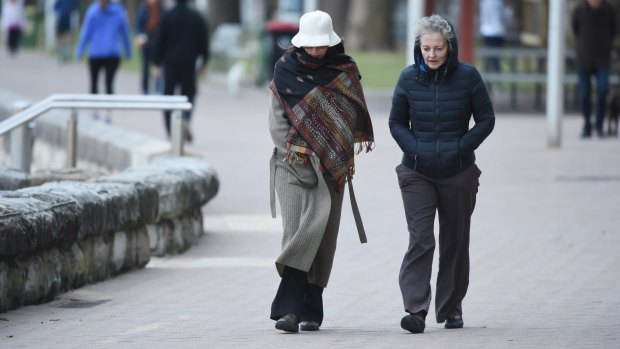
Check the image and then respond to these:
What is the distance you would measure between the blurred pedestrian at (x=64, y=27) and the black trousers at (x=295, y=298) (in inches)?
1185

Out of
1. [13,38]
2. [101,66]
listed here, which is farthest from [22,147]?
[13,38]

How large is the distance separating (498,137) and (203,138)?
12.3 ft

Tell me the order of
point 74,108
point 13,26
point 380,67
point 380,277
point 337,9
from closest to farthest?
point 380,277
point 74,108
point 380,67
point 13,26
point 337,9

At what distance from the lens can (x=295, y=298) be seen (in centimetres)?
779

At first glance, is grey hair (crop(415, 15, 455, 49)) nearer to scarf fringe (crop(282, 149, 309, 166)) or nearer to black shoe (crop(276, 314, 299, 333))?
scarf fringe (crop(282, 149, 309, 166))

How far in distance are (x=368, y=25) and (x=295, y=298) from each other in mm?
32969

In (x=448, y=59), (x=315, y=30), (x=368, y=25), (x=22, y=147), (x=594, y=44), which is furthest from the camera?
(x=368, y=25)

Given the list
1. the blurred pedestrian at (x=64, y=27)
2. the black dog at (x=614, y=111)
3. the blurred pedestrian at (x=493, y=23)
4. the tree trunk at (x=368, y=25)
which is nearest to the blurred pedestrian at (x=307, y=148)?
the black dog at (x=614, y=111)

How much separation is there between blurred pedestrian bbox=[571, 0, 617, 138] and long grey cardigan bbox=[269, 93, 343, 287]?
1124cm

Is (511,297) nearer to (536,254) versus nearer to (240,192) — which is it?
(536,254)

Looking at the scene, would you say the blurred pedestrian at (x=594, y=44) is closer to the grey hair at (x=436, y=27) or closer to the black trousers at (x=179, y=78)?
the black trousers at (x=179, y=78)

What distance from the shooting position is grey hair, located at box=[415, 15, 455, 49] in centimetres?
760

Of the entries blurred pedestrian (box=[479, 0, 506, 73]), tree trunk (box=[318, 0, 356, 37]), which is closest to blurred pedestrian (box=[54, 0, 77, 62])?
tree trunk (box=[318, 0, 356, 37])

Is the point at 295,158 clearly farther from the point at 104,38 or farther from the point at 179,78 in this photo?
the point at 104,38
